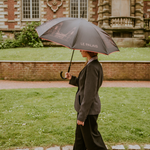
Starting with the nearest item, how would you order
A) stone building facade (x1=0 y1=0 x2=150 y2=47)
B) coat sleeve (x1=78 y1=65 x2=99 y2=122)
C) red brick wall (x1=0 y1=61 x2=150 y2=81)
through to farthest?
coat sleeve (x1=78 y1=65 x2=99 y2=122) < red brick wall (x1=0 y1=61 x2=150 y2=81) < stone building facade (x1=0 y1=0 x2=150 y2=47)

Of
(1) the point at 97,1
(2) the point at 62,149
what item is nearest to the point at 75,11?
(1) the point at 97,1

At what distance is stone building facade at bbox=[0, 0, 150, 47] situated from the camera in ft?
59.7

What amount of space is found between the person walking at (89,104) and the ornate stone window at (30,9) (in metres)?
20.3

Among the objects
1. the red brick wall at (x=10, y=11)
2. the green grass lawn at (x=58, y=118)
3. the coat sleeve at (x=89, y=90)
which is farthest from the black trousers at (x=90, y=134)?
the red brick wall at (x=10, y=11)

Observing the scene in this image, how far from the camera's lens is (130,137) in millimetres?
3865

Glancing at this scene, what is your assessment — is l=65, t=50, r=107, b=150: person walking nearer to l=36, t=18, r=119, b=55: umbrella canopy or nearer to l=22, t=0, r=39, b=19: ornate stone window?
l=36, t=18, r=119, b=55: umbrella canopy

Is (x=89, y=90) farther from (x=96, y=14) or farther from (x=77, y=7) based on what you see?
(x=77, y=7)

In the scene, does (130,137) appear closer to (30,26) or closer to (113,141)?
(113,141)

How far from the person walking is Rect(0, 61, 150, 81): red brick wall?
7076 millimetres

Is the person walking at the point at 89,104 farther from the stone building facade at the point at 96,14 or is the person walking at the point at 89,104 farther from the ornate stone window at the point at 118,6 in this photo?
the ornate stone window at the point at 118,6

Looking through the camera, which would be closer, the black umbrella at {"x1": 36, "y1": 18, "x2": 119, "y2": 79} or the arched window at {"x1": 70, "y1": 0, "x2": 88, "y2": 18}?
the black umbrella at {"x1": 36, "y1": 18, "x2": 119, "y2": 79}

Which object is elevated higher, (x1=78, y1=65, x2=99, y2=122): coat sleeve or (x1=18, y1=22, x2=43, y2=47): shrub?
(x1=18, y1=22, x2=43, y2=47): shrub

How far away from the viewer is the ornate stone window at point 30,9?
70.1ft

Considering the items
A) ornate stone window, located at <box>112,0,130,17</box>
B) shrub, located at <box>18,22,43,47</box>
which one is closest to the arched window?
ornate stone window, located at <box>112,0,130,17</box>
